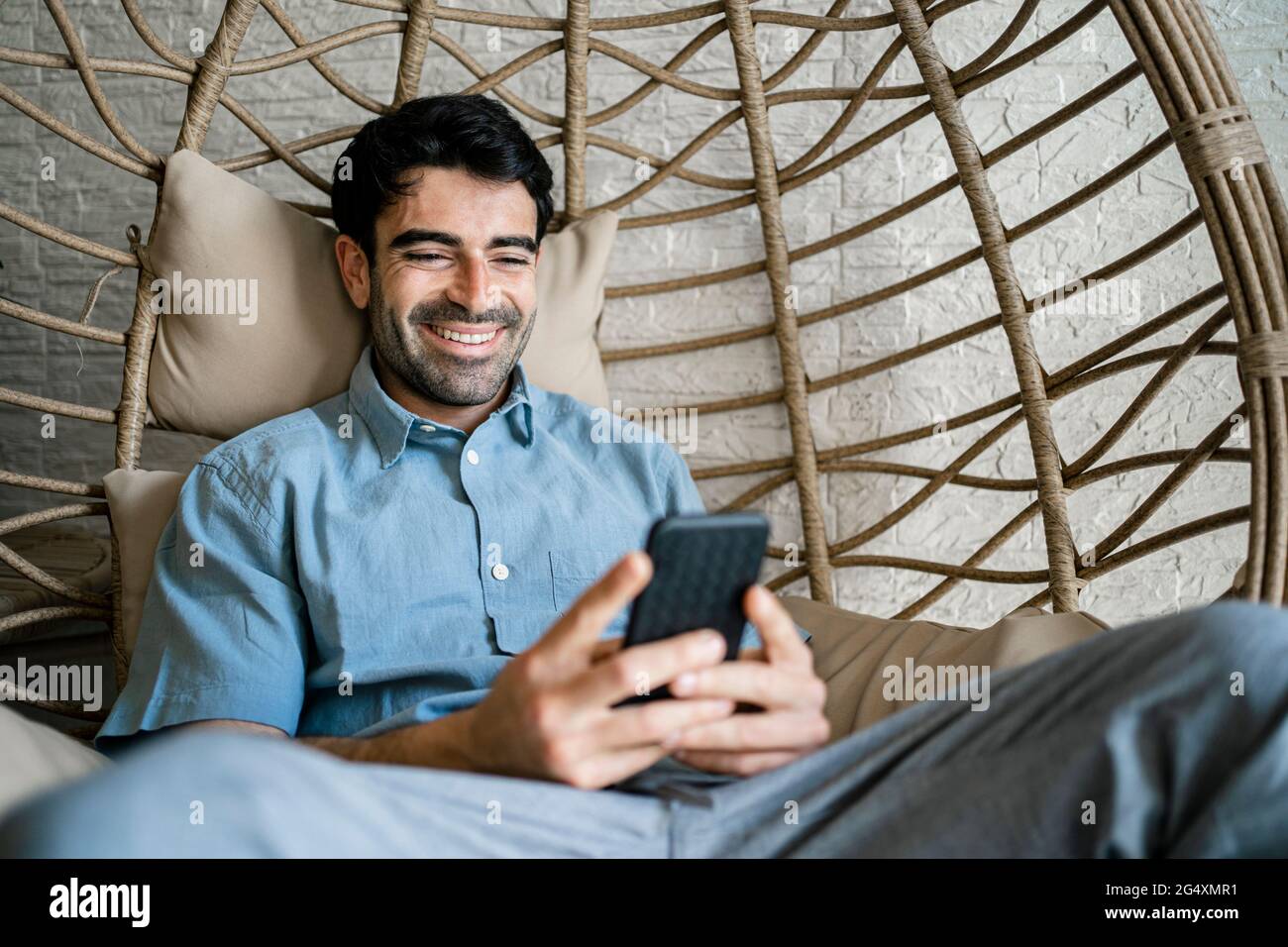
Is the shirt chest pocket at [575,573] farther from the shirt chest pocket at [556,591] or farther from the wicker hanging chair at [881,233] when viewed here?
Answer: the wicker hanging chair at [881,233]

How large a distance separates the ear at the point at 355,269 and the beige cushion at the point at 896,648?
65 cm

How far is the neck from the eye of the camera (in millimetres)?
1222

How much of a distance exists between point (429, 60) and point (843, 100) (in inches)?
25.3

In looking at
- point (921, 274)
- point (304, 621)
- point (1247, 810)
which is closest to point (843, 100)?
point (921, 274)

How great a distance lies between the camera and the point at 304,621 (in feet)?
3.44

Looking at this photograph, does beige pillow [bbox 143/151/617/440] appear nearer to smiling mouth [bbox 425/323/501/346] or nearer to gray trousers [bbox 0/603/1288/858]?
smiling mouth [bbox 425/323/501/346]

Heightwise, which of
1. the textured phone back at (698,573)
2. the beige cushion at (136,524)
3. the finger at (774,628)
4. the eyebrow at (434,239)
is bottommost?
the finger at (774,628)

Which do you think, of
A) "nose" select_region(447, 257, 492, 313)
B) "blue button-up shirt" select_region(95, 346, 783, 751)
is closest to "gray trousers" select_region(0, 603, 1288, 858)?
"blue button-up shirt" select_region(95, 346, 783, 751)

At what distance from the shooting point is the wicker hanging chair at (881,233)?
994mm

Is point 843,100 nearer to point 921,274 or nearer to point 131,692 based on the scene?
point 921,274

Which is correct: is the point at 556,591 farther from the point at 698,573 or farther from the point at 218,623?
the point at 698,573

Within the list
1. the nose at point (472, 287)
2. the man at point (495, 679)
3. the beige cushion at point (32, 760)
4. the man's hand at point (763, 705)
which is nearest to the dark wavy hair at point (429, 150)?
the man at point (495, 679)

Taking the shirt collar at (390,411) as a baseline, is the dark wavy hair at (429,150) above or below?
above

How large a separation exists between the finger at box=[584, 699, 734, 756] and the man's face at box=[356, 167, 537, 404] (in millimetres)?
605
